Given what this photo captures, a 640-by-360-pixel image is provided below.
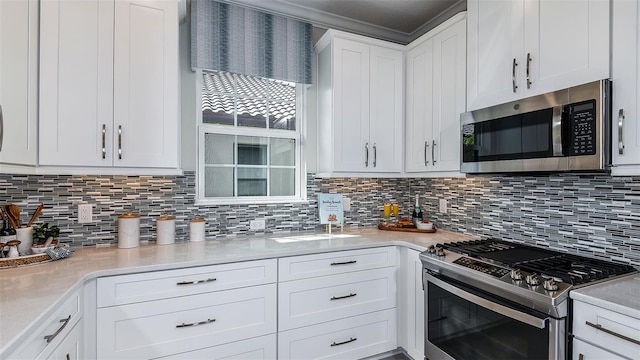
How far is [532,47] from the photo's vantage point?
67.7 inches

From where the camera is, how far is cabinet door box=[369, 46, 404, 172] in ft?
8.50

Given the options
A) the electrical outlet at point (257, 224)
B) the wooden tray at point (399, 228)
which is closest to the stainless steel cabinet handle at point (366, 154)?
the wooden tray at point (399, 228)

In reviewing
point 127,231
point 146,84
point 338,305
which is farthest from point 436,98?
point 127,231

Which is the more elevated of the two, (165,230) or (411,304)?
(165,230)

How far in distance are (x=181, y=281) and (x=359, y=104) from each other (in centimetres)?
181

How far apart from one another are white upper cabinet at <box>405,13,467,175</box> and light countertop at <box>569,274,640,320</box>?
41.7 inches

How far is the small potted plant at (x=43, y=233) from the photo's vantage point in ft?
5.92

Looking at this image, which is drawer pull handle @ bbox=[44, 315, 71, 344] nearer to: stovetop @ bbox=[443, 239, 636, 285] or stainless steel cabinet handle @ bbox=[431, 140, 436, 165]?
stovetop @ bbox=[443, 239, 636, 285]

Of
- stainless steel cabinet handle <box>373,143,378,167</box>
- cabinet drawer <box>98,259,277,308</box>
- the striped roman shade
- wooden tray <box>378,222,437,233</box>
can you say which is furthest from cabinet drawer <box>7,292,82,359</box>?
wooden tray <box>378,222,437,233</box>

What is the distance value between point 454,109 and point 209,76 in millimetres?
1885

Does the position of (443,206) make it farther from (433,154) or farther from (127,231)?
(127,231)

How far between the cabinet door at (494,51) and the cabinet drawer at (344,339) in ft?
5.46

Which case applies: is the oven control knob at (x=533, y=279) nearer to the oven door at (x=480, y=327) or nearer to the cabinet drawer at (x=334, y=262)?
the oven door at (x=480, y=327)

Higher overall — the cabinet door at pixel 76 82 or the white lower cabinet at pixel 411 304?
the cabinet door at pixel 76 82
